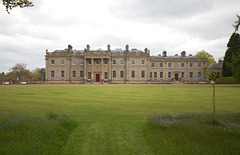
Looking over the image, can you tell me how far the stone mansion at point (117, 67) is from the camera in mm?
50625

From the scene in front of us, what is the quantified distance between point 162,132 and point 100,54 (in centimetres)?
4545

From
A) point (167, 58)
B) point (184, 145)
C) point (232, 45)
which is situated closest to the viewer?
point (184, 145)

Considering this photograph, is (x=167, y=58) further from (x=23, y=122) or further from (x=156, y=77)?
(x=23, y=122)

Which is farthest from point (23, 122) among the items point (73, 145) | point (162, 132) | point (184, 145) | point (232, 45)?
point (232, 45)

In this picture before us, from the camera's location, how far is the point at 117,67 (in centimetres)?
5194

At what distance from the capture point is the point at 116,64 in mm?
51969

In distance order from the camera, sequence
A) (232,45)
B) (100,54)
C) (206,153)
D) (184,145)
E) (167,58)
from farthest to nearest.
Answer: (167,58)
(100,54)
(232,45)
(184,145)
(206,153)

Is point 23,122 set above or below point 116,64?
below

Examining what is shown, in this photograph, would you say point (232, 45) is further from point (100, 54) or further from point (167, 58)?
point (100, 54)

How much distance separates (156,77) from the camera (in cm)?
5394

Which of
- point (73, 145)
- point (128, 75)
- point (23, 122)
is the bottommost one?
point (73, 145)

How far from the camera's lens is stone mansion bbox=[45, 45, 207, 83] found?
50625 millimetres

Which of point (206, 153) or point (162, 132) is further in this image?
point (162, 132)

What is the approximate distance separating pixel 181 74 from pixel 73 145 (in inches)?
2114
